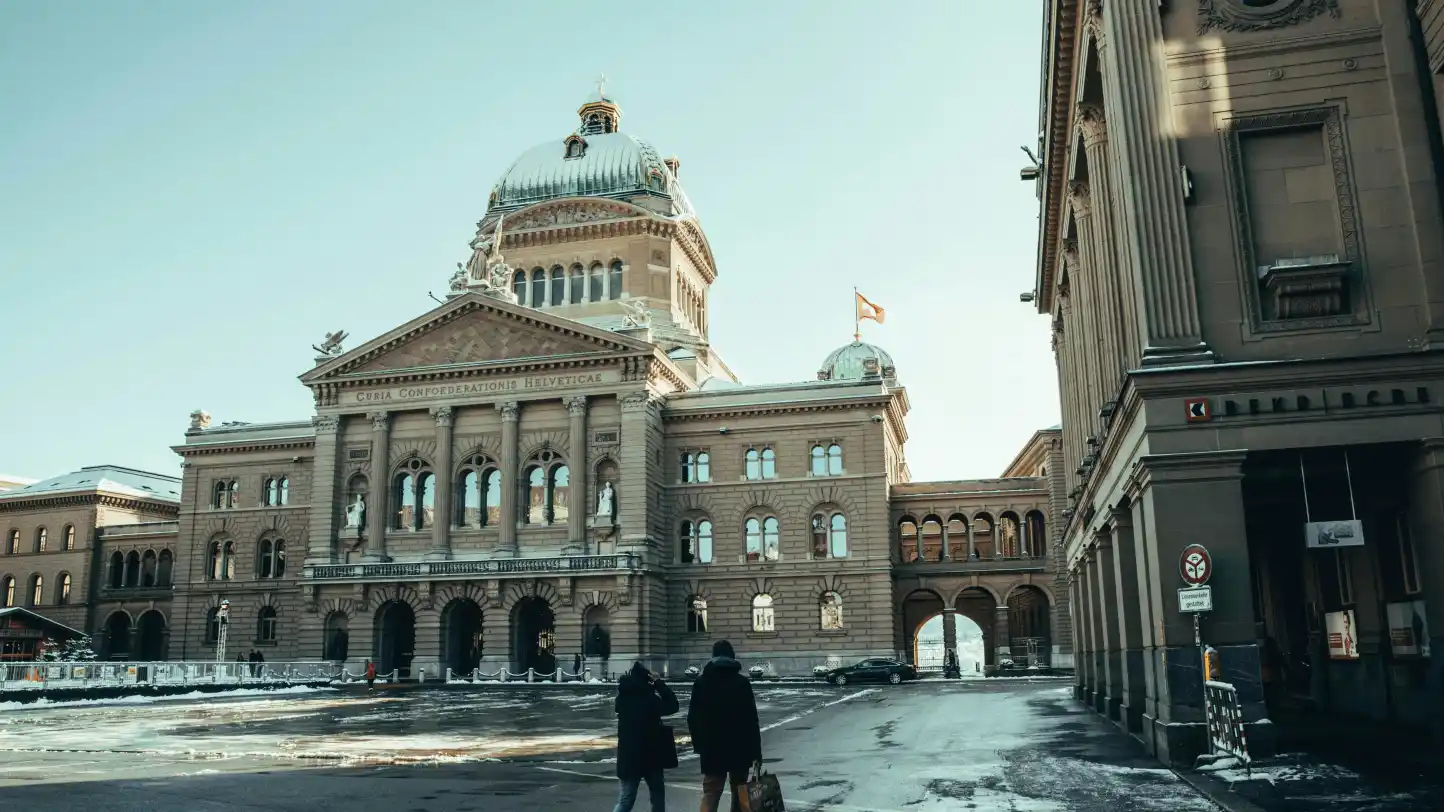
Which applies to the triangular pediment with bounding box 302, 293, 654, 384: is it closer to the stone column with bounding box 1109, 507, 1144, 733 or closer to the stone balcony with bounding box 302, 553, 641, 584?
the stone balcony with bounding box 302, 553, 641, 584

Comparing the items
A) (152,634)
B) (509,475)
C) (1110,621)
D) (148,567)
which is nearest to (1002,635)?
(509,475)

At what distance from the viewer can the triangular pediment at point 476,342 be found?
62.3 metres

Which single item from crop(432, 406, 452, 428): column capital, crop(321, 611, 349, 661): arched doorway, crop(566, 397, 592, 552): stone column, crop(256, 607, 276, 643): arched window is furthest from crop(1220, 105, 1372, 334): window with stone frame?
crop(256, 607, 276, 643): arched window

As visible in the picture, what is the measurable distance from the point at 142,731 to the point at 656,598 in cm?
3600

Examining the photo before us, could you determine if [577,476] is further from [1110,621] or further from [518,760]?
[518,760]

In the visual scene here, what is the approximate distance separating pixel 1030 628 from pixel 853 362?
22177 millimetres

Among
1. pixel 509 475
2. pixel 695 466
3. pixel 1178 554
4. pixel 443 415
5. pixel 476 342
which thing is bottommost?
pixel 1178 554

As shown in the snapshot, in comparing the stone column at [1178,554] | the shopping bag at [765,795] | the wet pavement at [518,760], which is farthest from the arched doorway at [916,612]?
the shopping bag at [765,795]

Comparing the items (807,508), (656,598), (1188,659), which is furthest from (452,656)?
(1188,659)

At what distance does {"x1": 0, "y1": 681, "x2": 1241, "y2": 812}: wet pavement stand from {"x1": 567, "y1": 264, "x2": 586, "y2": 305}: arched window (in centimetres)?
4312

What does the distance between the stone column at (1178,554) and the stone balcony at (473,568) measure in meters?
44.5

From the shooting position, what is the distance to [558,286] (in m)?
76.6

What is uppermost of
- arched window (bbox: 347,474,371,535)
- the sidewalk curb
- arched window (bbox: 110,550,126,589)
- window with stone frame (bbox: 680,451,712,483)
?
window with stone frame (bbox: 680,451,712,483)

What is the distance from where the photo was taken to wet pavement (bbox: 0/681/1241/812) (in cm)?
1454
